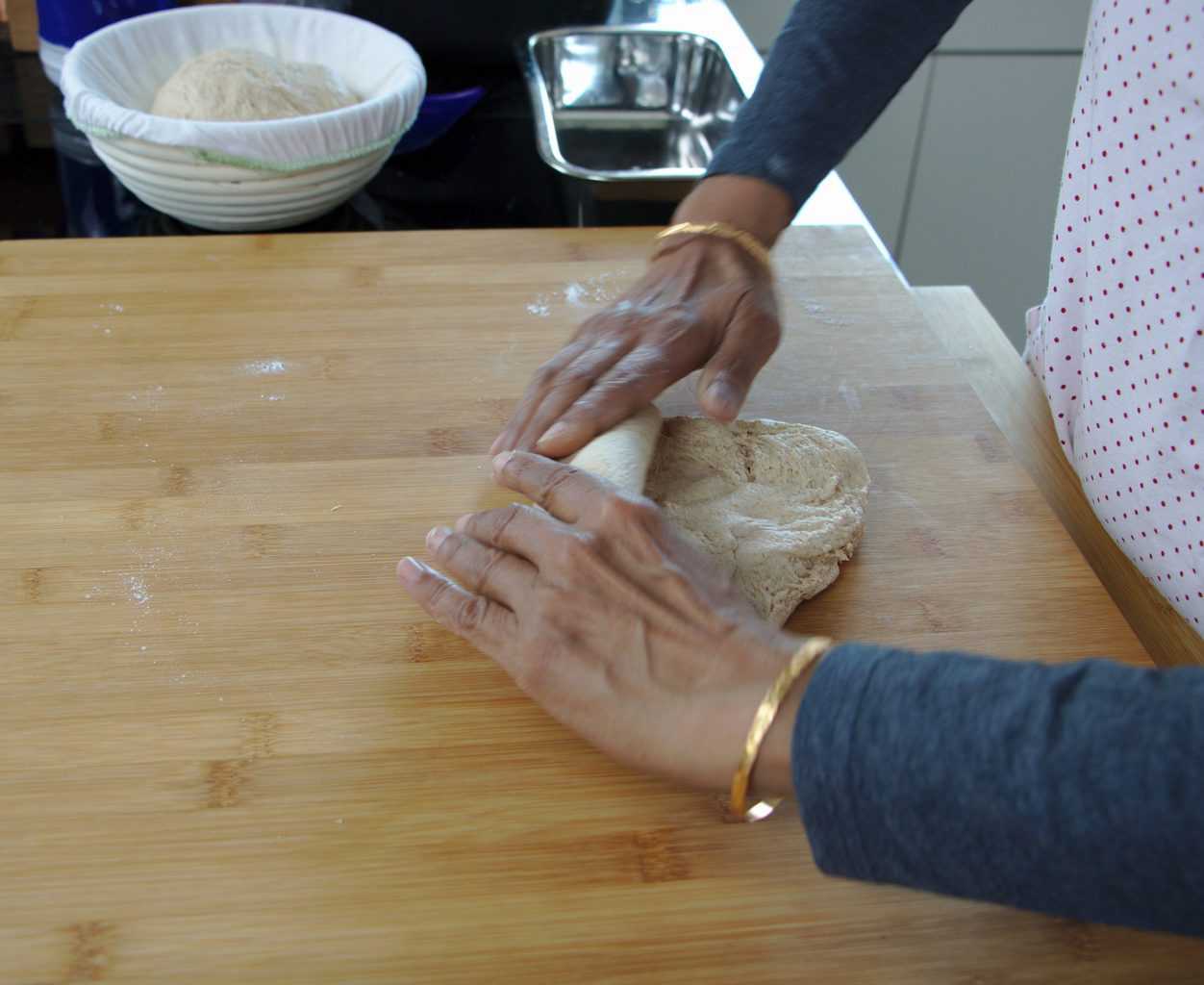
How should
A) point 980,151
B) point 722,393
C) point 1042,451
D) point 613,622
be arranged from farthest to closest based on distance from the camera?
point 980,151 → point 1042,451 → point 722,393 → point 613,622

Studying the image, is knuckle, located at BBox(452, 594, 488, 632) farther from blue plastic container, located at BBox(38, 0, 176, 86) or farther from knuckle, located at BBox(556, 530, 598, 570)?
blue plastic container, located at BBox(38, 0, 176, 86)

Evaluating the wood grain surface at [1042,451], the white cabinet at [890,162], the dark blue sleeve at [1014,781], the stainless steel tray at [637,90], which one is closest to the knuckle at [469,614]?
the dark blue sleeve at [1014,781]

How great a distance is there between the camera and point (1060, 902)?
1.93 feet

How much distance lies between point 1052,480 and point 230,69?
1.07 metres

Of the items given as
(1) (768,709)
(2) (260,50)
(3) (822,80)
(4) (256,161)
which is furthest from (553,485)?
(2) (260,50)

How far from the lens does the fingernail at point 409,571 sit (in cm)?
82

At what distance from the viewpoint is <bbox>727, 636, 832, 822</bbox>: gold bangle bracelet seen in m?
0.65

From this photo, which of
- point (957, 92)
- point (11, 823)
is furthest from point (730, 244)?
point (957, 92)

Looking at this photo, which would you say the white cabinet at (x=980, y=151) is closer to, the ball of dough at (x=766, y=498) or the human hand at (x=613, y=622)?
the ball of dough at (x=766, y=498)

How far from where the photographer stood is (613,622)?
0.73 metres

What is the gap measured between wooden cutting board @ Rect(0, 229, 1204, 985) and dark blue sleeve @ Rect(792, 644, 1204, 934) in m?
0.10

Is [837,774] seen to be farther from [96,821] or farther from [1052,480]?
[1052,480]

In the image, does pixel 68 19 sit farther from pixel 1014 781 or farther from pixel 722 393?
pixel 1014 781

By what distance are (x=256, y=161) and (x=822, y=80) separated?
64cm
